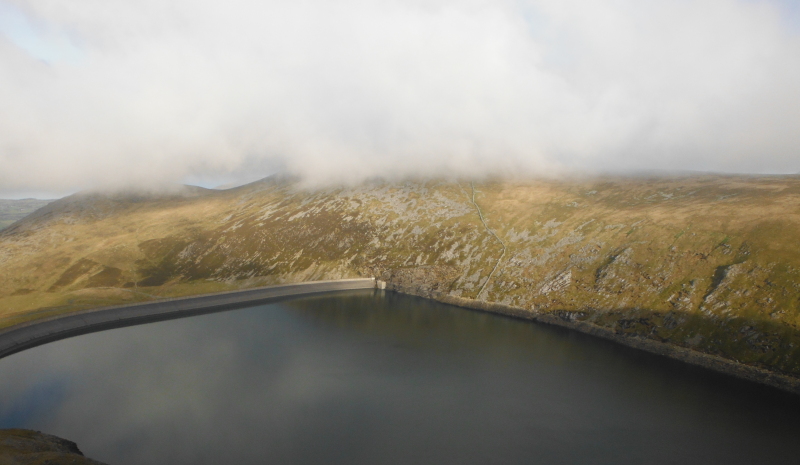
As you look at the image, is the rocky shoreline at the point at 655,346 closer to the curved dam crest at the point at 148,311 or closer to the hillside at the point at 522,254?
the hillside at the point at 522,254

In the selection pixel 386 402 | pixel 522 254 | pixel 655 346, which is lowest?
pixel 655 346

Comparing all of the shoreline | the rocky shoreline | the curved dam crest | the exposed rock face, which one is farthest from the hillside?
the exposed rock face

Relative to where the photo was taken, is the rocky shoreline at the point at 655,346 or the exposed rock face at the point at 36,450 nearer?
the exposed rock face at the point at 36,450

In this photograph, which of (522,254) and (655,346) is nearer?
(655,346)

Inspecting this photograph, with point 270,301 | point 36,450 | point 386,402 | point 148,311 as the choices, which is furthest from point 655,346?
point 148,311

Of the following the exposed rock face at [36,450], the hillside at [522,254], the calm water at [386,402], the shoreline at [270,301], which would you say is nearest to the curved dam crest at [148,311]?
the shoreline at [270,301]

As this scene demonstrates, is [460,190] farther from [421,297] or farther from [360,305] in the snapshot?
[360,305]

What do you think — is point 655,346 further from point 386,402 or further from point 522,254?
point 386,402
